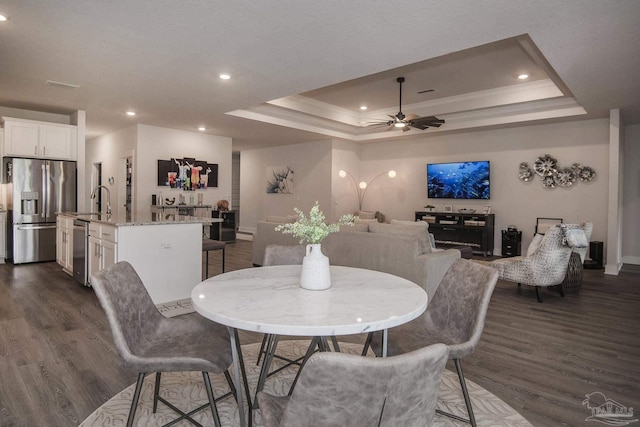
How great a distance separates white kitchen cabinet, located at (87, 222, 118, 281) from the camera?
3.75 m

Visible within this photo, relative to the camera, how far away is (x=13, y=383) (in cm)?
236

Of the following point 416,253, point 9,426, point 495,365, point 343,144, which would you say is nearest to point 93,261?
point 9,426

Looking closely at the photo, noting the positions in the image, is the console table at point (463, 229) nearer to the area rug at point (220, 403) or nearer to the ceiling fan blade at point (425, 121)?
the ceiling fan blade at point (425, 121)

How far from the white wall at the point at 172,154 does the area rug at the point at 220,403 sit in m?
5.81

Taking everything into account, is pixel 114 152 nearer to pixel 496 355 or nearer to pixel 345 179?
pixel 345 179

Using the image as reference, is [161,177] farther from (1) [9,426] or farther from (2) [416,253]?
(1) [9,426]

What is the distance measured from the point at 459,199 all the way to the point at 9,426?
25.5 ft

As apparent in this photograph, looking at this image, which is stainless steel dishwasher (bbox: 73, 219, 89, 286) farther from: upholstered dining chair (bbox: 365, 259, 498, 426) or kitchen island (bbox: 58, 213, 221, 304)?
upholstered dining chair (bbox: 365, 259, 498, 426)

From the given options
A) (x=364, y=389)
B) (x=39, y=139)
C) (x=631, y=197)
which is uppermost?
(x=39, y=139)

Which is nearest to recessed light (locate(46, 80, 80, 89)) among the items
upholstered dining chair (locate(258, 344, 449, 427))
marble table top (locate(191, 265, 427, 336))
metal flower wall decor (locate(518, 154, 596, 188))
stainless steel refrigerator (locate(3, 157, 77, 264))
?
stainless steel refrigerator (locate(3, 157, 77, 264))

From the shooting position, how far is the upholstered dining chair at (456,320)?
186cm

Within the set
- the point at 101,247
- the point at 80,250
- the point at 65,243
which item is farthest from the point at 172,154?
the point at 101,247

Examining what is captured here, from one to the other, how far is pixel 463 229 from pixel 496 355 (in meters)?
5.03

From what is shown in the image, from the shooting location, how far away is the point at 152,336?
194 cm
